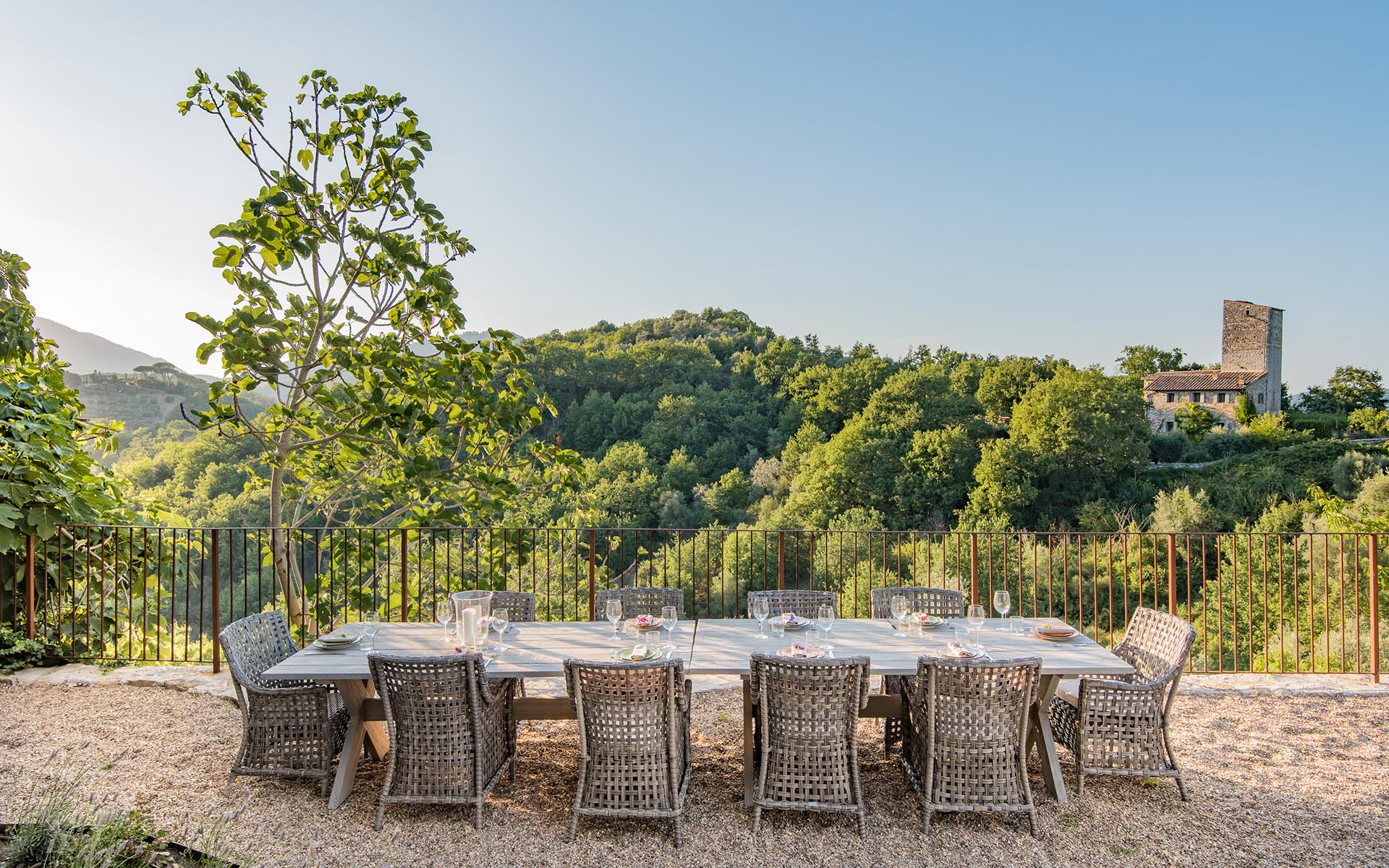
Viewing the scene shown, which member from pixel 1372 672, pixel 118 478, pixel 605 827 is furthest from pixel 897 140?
pixel 605 827

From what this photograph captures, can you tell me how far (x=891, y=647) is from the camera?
3379 mm

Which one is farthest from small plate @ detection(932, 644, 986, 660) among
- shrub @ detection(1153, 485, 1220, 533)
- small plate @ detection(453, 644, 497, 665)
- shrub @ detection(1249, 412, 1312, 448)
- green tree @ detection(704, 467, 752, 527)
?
shrub @ detection(1249, 412, 1312, 448)

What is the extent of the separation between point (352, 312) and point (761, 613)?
3.57 meters

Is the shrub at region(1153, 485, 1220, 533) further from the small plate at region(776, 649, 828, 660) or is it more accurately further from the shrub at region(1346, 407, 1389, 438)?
the small plate at region(776, 649, 828, 660)

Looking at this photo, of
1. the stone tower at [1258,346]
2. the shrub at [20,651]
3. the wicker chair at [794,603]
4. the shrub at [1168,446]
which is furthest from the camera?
the stone tower at [1258,346]

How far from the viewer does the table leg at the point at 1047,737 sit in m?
3.16

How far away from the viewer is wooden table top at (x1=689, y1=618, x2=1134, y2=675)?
304 cm

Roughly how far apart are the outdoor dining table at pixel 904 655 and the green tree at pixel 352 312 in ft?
7.39

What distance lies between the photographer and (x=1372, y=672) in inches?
191

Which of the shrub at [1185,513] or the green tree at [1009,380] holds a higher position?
the green tree at [1009,380]

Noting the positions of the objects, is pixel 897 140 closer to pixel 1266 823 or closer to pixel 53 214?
pixel 53 214

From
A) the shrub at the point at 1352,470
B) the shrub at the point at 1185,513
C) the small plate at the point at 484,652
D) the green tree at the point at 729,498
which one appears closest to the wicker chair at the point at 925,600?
the small plate at the point at 484,652

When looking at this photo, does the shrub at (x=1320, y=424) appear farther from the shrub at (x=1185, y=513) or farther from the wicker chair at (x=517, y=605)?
the wicker chair at (x=517, y=605)

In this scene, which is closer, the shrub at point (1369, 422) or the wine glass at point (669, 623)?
the wine glass at point (669, 623)
